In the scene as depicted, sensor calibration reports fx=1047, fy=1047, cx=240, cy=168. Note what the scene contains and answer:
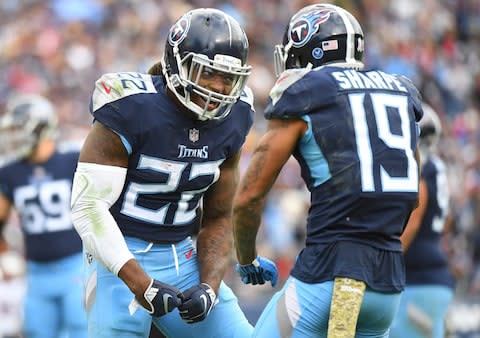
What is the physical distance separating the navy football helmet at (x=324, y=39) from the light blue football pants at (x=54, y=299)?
11.6ft

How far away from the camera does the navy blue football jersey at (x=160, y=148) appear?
4.30 metres

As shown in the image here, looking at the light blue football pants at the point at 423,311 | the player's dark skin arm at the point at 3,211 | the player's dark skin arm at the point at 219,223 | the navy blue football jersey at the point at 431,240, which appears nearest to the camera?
the player's dark skin arm at the point at 219,223

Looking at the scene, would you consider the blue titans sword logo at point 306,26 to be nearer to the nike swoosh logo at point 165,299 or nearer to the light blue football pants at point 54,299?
the nike swoosh logo at point 165,299

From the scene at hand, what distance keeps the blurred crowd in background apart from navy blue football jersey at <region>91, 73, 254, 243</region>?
446cm

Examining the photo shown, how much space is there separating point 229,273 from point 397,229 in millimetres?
5728

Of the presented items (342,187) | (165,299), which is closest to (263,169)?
(342,187)

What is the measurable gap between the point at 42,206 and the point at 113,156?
3.08m

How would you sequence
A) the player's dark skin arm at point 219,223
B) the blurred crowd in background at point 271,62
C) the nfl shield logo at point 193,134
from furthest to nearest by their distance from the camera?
the blurred crowd in background at point 271,62
the player's dark skin arm at point 219,223
the nfl shield logo at point 193,134

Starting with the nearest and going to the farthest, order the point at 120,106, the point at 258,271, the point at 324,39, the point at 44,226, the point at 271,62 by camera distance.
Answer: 1. the point at 324,39
2. the point at 120,106
3. the point at 258,271
4. the point at 44,226
5. the point at 271,62

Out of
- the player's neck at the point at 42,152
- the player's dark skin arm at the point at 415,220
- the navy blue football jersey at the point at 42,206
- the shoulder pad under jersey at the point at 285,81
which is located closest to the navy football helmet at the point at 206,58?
the shoulder pad under jersey at the point at 285,81

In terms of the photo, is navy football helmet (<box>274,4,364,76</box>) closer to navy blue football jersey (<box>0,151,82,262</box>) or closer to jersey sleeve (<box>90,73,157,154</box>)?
jersey sleeve (<box>90,73,157,154</box>)

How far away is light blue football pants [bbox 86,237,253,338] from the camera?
4.45m

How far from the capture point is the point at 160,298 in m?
4.20

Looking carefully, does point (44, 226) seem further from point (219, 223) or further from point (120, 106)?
point (120, 106)
